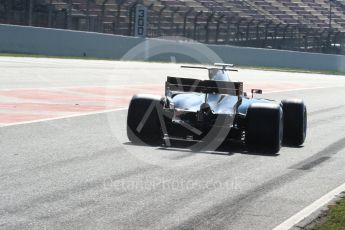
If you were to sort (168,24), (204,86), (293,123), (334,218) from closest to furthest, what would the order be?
(334,218), (204,86), (293,123), (168,24)

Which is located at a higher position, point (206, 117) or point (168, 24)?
point (206, 117)

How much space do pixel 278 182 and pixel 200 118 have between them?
2.39 meters

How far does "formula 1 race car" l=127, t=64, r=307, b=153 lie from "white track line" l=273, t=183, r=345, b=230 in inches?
90.7

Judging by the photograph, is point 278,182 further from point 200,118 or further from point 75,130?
point 75,130

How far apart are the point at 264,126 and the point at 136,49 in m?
30.9

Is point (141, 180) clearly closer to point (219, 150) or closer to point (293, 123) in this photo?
point (219, 150)

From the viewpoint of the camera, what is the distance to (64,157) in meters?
9.48

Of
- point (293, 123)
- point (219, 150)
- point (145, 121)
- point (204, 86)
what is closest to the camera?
point (219, 150)

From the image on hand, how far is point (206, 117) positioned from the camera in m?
10.8

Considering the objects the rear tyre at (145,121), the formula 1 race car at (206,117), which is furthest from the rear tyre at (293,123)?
the rear tyre at (145,121)

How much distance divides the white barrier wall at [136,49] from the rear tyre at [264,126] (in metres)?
20.9

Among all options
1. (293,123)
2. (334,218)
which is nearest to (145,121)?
(293,123)

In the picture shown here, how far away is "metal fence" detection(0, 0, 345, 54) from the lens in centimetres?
3700

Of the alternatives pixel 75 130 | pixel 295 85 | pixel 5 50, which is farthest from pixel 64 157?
pixel 5 50
